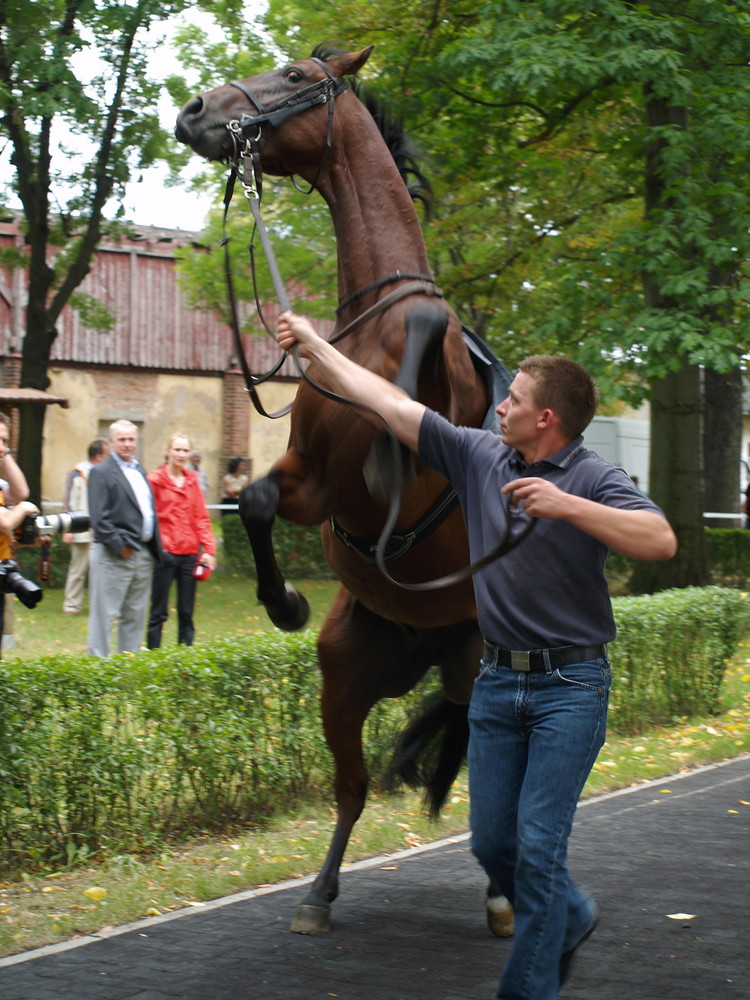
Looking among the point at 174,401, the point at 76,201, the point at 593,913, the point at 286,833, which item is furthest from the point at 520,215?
the point at 174,401

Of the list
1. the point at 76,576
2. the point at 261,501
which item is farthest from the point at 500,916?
the point at 76,576

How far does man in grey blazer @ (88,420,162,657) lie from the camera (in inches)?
375

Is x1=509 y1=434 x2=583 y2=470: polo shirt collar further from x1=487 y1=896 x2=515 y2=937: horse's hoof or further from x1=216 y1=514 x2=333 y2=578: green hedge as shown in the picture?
x1=216 y1=514 x2=333 y2=578: green hedge

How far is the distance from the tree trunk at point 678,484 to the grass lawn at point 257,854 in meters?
5.06

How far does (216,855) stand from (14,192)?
14.6 meters

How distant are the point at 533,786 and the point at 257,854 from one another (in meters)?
2.62

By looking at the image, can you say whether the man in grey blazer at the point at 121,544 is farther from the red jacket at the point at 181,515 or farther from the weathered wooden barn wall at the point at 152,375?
the weathered wooden barn wall at the point at 152,375

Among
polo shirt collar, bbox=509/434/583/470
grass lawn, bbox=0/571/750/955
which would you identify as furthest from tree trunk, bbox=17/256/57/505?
polo shirt collar, bbox=509/434/583/470

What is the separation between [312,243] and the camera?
2058cm

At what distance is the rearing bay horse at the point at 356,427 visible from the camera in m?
4.32

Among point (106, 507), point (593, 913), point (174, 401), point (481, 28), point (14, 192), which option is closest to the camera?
point (593, 913)

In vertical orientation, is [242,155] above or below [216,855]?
above

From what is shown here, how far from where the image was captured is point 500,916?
4.56 m

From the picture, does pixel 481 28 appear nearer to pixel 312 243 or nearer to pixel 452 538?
pixel 312 243
